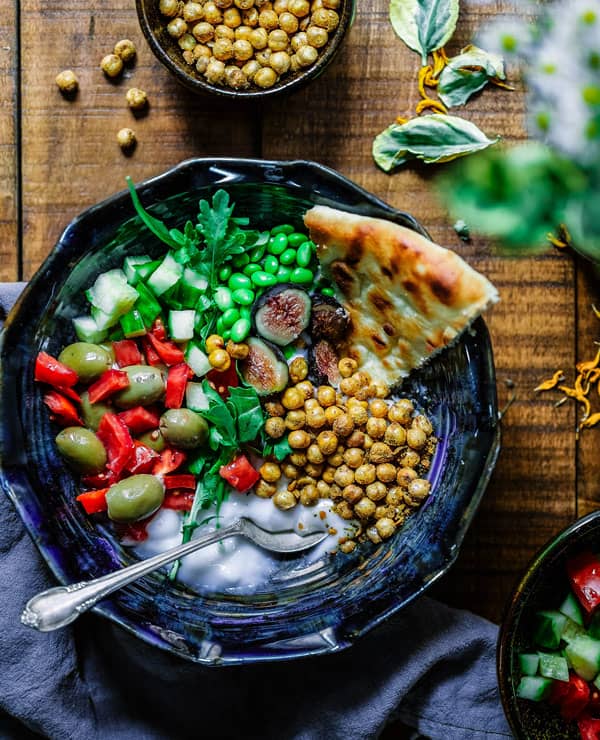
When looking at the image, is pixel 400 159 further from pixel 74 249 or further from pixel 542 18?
pixel 74 249

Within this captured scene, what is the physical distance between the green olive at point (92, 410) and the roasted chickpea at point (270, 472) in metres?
0.41

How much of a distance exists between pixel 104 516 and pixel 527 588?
3.29 feet

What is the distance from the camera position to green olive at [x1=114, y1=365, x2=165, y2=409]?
6.84ft

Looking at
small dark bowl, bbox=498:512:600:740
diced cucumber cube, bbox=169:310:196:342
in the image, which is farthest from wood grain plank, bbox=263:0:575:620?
diced cucumber cube, bbox=169:310:196:342

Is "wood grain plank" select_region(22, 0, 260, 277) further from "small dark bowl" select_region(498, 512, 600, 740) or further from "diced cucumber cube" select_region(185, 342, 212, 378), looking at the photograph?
"small dark bowl" select_region(498, 512, 600, 740)

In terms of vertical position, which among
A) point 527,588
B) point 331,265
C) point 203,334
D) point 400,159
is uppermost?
point 400,159

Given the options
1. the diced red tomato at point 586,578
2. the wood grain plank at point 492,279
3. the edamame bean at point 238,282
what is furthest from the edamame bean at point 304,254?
the diced red tomato at point 586,578

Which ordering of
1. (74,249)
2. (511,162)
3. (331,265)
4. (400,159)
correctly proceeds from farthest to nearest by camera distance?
(400,159), (331,265), (74,249), (511,162)

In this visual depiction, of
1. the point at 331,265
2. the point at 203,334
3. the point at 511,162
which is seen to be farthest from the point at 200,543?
the point at 511,162

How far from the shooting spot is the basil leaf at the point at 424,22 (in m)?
2.26

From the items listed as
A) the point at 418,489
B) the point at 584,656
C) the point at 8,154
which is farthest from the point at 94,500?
the point at 584,656

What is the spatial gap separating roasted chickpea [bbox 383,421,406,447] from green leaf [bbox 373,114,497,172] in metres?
0.67

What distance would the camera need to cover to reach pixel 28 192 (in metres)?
2.31

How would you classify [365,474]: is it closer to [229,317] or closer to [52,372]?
[229,317]
